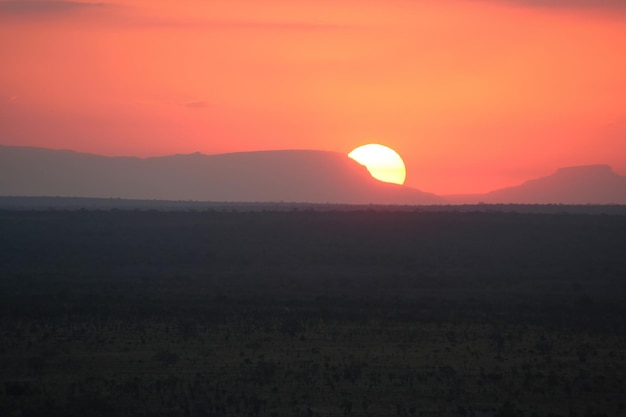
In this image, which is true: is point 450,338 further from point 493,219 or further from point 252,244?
point 493,219

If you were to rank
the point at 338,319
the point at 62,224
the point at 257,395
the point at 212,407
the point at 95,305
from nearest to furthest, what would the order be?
the point at 212,407, the point at 257,395, the point at 338,319, the point at 95,305, the point at 62,224

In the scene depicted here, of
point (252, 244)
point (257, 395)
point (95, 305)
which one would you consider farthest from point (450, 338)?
point (252, 244)

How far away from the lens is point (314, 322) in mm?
28594

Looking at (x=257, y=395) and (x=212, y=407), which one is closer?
(x=212, y=407)

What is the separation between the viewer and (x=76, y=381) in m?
19.5

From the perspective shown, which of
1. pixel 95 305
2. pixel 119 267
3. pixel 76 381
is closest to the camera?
pixel 76 381

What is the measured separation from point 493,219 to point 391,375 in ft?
163

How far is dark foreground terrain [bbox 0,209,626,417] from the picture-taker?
1820 cm

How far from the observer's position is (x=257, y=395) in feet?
59.2

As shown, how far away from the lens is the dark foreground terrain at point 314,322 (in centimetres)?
1820

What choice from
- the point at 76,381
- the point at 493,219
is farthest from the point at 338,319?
the point at 493,219

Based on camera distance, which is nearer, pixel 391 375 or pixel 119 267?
pixel 391 375

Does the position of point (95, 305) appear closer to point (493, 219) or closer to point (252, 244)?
point (252, 244)

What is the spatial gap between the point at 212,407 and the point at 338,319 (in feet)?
42.0
